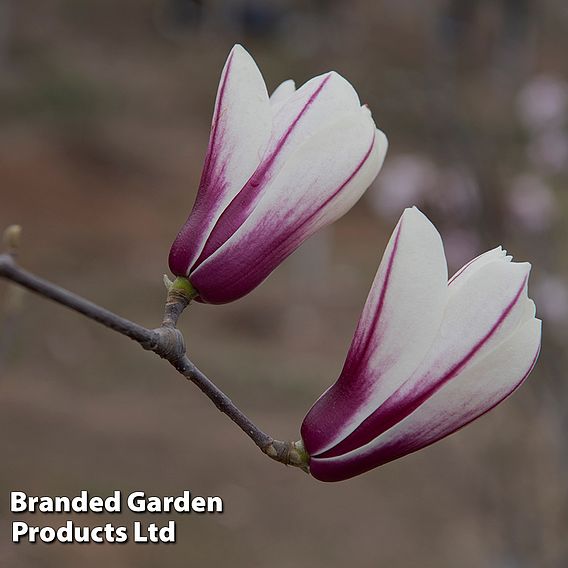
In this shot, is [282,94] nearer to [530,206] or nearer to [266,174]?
[266,174]

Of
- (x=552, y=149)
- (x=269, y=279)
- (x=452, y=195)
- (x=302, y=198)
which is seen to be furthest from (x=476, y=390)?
(x=269, y=279)

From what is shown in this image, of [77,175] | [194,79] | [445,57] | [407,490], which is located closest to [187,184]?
[77,175]

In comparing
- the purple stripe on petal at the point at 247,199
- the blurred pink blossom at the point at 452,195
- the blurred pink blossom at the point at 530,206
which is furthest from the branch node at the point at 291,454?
the blurred pink blossom at the point at 530,206

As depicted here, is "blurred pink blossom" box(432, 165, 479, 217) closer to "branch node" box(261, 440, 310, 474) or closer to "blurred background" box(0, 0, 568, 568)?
"blurred background" box(0, 0, 568, 568)

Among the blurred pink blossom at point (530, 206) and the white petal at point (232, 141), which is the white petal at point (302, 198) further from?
the blurred pink blossom at point (530, 206)

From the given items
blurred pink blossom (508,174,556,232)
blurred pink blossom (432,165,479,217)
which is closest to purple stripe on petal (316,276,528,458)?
blurred pink blossom (432,165,479,217)

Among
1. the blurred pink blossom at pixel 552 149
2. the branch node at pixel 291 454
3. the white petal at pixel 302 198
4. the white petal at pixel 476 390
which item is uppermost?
the blurred pink blossom at pixel 552 149

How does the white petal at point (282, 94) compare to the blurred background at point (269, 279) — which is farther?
the blurred background at point (269, 279)
